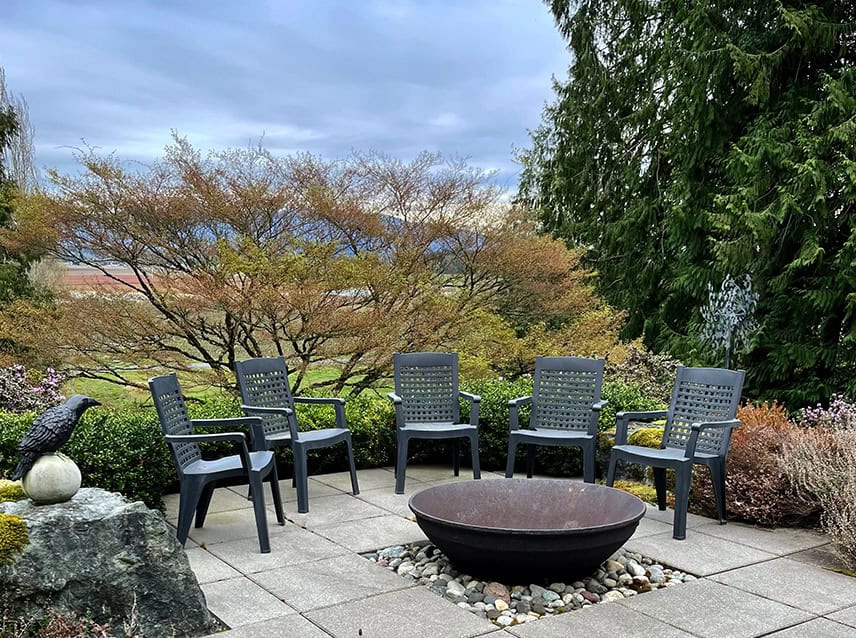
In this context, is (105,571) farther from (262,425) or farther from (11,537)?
(262,425)

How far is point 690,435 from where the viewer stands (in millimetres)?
4516

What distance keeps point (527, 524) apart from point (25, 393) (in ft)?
15.4

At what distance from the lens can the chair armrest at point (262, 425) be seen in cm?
462

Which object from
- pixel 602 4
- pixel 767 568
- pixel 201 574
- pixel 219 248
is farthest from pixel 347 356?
pixel 602 4

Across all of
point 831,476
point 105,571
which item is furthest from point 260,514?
point 831,476

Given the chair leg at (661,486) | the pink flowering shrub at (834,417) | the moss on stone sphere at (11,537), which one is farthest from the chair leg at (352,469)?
the pink flowering shrub at (834,417)

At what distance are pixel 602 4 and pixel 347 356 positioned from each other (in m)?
Answer: 7.46

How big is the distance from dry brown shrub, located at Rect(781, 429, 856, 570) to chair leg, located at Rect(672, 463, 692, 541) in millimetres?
566

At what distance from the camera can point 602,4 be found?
11922mm

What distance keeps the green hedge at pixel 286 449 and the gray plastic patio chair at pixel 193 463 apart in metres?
0.48

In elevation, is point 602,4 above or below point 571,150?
above

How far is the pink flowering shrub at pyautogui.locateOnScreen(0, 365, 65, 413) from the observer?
6.44m

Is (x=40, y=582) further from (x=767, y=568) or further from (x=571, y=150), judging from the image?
(x=571, y=150)

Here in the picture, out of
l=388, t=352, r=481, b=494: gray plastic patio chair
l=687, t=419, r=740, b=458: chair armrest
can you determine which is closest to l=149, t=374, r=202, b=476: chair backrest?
l=388, t=352, r=481, b=494: gray plastic patio chair
